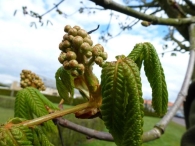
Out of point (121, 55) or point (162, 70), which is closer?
point (121, 55)

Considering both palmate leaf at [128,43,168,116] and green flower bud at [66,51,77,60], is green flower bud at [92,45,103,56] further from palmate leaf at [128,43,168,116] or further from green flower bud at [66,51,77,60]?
palmate leaf at [128,43,168,116]

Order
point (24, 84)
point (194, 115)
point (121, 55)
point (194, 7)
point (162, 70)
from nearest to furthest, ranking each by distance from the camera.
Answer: point (121, 55) < point (162, 70) < point (24, 84) < point (194, 115) < point (194, 7)

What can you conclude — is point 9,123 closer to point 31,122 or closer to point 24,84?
point 31,122

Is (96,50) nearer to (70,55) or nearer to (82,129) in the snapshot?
(70,55)

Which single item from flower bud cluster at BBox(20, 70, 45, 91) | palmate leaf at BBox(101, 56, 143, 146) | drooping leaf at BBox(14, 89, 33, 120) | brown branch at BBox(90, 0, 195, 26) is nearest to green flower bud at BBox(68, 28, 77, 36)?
palmate leaf at BBox(101, 56, 143, 146)

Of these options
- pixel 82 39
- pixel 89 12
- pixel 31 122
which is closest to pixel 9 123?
pixel 31 122

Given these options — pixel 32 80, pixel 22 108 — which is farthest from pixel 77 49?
pixel 32 80

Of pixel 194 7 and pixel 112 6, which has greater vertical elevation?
pixel 194 7
